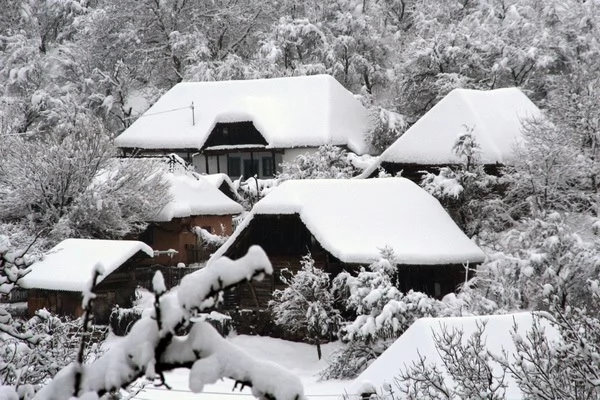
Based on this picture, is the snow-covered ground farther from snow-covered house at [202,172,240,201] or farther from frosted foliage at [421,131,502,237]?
snow-covered house at [202,172,240,201]

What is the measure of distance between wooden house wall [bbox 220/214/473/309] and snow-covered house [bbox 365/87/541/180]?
5.83m

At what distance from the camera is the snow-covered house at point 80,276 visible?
23500mm

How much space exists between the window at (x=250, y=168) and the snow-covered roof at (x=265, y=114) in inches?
80.5

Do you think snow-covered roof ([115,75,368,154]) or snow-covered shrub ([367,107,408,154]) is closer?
snow-covered shrub ([367,107,408,154])

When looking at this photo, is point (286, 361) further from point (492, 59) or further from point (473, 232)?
point (492, 59)

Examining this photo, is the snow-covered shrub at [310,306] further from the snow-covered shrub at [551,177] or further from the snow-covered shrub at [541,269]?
the snow-covered shrub at [551,177]

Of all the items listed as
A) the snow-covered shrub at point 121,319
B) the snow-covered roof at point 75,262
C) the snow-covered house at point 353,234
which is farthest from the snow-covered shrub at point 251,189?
the snow-covered shrub at point 121,319

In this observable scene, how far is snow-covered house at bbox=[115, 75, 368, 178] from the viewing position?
1631 inches

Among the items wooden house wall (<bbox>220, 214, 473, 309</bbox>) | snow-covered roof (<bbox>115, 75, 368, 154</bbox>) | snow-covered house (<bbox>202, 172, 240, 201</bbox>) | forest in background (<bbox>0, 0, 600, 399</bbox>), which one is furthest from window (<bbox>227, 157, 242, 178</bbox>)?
wooden house wall (<bbox>220, 214, 473, 309</bbox>)

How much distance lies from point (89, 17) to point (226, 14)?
10.1m

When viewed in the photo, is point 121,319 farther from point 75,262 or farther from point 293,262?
point 293,262

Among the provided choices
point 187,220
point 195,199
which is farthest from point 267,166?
point 187,220

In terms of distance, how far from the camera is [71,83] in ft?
175

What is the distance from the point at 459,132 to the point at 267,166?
15.8 meters
